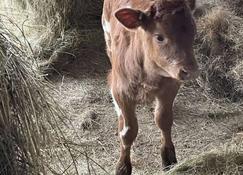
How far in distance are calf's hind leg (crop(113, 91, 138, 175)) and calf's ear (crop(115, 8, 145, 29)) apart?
0.59 meters

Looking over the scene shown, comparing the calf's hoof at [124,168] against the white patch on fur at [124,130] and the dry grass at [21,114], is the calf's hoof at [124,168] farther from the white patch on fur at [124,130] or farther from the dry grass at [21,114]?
the dry grass at [21,114]

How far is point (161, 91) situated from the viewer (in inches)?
148

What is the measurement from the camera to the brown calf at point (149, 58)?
3.31m

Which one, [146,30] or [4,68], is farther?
[146,30]

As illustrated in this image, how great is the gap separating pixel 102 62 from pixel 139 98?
67.7 inches

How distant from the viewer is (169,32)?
3320mm

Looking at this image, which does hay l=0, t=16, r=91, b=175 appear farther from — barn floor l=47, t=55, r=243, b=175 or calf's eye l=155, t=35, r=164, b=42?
barn floor l=47, t=55, r=243, b=175

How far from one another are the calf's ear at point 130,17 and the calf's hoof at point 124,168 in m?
1.01

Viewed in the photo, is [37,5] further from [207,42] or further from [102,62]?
[207,42]

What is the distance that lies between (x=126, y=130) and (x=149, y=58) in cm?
63

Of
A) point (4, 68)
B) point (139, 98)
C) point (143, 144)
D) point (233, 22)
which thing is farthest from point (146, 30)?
point (233, 22)

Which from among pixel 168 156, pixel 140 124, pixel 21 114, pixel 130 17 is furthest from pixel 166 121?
pixel 21 114

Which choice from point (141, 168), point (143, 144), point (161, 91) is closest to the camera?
point (161, 91)

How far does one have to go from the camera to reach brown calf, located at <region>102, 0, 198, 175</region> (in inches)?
130
